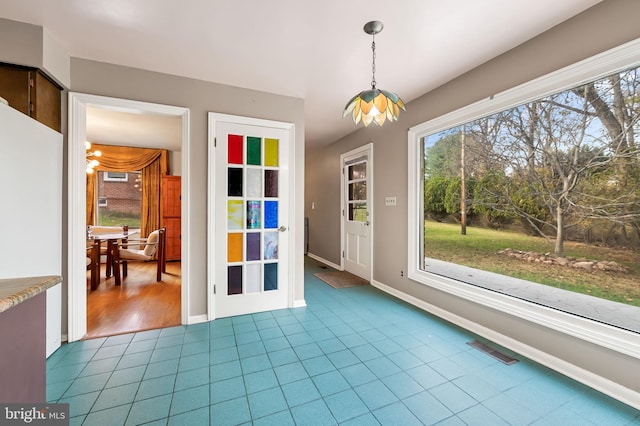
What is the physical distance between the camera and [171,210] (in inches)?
220

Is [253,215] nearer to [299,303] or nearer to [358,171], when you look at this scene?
[299,303]

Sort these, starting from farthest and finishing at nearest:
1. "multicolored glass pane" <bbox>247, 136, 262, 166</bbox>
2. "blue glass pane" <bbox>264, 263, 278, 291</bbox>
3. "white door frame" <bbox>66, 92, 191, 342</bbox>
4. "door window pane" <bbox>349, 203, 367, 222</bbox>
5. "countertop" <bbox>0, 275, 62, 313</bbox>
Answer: "door window pane" <bbox>349, 203, 367, 222</bbox>, "blue glass pane" <bbox>264, 263, 278, 291</bbox>, "multicolored glass pane" <bbox>247, 136, 262, 166</bbox>, "white door frame" <bbox>66, 92, 191, 342</bbox>, "countertop" <bbox>0, 275, 62, 313</bbox>

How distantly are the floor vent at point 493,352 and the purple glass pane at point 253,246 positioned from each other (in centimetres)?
221

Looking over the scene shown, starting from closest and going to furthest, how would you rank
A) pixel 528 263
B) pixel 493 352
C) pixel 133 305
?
1. pixel 493 352
2. pixel 528 263
3. pixel 133 305

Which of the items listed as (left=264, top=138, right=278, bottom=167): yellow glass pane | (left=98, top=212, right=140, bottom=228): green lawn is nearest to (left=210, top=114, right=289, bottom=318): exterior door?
(left=264, top=138, right=278, bottom=167): yellow glass pane

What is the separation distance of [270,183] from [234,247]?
81cm

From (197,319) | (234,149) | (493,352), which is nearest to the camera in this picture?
(493,352)

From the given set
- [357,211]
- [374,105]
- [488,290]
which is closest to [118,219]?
[357,211]

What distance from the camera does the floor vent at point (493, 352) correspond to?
2.01 meters

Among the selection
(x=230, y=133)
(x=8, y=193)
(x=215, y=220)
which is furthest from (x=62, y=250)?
(x=230, y=133)

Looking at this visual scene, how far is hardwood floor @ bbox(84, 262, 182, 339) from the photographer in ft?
8.45

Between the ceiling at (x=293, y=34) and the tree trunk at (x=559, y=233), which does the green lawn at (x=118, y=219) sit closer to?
the ceiling at (x=293, y=34)

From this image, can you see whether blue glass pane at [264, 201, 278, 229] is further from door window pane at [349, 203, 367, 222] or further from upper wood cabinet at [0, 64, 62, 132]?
upper wood cabinet at [0, 64, 62, 132]

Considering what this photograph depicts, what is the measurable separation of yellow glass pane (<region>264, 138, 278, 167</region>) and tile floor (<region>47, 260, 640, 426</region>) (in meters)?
1.75
